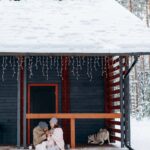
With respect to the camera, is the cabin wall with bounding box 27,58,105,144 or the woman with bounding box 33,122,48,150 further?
the cabin wall with bounding box 27,58,105,144

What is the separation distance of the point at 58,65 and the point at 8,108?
229 centimetres

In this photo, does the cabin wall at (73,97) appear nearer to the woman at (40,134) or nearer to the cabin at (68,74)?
the cabin at (68,74)

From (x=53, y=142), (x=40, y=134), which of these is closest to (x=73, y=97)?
(x=40, y=134)

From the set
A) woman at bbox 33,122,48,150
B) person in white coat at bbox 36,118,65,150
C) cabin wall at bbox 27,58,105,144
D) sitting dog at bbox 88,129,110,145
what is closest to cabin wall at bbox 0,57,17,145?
cabin wall at bbox 27,58,105,144

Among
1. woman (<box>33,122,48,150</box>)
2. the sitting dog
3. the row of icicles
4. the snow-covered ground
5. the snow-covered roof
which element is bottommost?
the snow-covered ground

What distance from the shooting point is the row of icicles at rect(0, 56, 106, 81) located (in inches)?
553

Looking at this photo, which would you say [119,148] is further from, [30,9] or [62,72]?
[30,9]

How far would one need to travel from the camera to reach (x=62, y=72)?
14.1 metres

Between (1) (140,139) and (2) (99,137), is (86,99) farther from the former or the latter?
(1) (140,139)

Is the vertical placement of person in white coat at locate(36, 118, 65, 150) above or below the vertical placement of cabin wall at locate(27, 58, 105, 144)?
below

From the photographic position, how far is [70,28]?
13.0m

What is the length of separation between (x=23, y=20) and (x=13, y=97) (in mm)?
2691

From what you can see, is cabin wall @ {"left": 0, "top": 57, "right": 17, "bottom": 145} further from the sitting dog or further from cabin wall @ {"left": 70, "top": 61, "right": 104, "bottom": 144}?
the sitting dog

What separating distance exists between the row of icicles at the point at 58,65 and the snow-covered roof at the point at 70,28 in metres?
1.32
